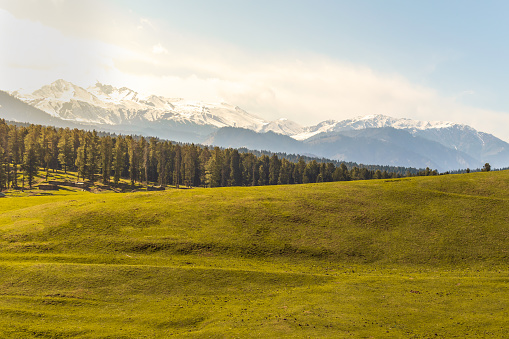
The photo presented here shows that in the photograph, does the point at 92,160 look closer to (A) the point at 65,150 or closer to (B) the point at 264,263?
(A) the point at 65,150

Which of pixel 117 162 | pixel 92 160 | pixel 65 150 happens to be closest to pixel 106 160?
pixel 117 162

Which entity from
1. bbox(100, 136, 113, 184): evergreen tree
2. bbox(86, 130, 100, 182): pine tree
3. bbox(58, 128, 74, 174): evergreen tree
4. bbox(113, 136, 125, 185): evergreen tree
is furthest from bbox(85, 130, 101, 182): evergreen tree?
bbox(58, 128, 74, 174): evergreen tree

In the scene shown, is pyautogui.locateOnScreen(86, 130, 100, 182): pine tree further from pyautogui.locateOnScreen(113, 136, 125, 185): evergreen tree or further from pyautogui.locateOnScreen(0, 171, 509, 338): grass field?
pyautogui.locateOnScreen(0, 171, 509, 338): grass field

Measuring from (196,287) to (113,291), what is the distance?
32.8 ft

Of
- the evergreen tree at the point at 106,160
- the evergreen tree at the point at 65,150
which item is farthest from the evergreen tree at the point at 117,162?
the evergreen tree at the point at 65,150

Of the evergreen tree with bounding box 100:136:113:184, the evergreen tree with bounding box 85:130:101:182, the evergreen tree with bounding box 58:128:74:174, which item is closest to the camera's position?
the evergreen tree with bounding box 85:130:101:182

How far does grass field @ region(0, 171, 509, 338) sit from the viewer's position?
3625cm

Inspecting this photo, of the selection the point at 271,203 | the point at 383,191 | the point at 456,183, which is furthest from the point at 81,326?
the point at 456,183

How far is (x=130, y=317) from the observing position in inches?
1484

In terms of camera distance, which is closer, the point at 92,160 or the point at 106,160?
the point at 92,160

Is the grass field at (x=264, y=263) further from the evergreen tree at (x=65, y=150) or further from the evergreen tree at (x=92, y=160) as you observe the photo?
the evergreen tree at (x=65, y=150)

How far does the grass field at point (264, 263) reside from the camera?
3625cm

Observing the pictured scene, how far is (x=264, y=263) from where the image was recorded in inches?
2104

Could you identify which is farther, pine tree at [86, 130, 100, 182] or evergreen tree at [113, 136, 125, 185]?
evergreen tree at [113, 136, 125, 185]
